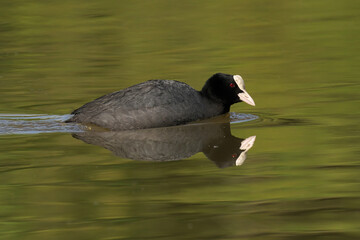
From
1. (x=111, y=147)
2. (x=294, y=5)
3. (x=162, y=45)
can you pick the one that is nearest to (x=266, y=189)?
(x=111, y=147)

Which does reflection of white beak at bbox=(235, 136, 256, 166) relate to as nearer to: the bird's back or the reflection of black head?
the reflection of black head

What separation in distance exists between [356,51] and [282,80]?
298 centimetres

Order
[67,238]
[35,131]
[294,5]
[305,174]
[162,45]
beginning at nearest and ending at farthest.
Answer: [67,238], [305,174], [35,131], [162,45], [294,5]

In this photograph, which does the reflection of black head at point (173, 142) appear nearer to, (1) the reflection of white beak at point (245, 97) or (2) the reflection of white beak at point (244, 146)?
(2) the reflection of white beak at point (244, 146)

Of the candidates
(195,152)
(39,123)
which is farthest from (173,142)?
(39,123)

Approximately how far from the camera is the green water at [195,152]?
6.11m

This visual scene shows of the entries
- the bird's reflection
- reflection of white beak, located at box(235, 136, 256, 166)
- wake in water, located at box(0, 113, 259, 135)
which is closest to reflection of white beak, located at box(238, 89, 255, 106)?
wake in water, located at box(0, 113, 259, 135)

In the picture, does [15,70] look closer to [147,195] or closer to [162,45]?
[162,45]

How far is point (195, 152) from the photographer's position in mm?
8633

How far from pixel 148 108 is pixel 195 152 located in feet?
5.33

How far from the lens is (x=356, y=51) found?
15.3 meters

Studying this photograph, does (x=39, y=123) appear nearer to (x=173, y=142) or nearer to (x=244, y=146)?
(x=173, y=142)

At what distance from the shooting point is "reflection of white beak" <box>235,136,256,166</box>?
317 inches

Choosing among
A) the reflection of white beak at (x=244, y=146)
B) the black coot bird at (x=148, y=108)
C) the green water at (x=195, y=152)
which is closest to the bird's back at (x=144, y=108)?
the black coot bird at (x=148, y=108)
